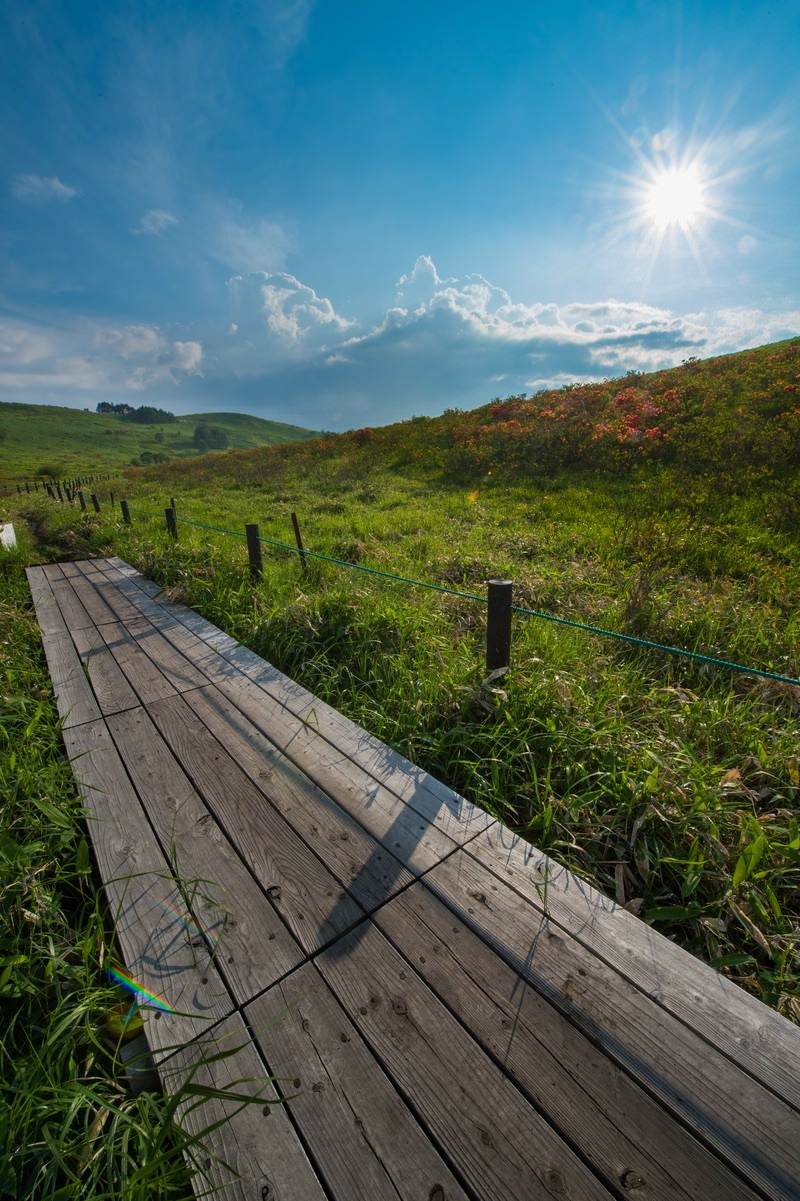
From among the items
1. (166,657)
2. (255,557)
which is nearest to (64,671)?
(166,657)

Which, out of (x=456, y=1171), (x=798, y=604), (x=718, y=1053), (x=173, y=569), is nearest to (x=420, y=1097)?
(x=456, y=1171)

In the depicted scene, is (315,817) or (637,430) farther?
(637,430)

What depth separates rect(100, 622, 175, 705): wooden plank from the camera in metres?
3.54

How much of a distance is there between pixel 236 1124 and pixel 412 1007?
58 centimetres

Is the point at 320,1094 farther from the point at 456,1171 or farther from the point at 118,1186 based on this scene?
the point at 118,1186

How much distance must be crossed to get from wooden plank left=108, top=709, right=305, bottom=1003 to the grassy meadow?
0.36 metres

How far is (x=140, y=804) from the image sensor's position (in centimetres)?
244

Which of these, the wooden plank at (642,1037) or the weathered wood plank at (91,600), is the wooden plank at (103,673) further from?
the wooden plank at (642,1037)

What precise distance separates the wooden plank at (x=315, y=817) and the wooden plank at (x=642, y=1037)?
244mm

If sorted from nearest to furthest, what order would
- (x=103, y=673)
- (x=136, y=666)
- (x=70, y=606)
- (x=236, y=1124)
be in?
1. (x=236, y=1124)
2. (x=103, y=673)
3. (x=136, y=666)
4. (x=70, y=606)

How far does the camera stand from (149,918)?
1849mm

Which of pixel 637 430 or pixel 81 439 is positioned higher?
pixel 81 439

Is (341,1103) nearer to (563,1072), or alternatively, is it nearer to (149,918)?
(563,1072)

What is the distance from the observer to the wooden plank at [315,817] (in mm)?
1974
